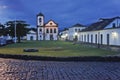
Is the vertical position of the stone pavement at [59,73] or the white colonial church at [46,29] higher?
the white colonial church at [46,29]

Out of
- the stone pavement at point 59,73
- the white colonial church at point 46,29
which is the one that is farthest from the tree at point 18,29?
the stone pavement at point 59,73

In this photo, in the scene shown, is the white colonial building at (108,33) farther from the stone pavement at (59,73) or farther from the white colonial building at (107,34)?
the stone pavement at (59,73)

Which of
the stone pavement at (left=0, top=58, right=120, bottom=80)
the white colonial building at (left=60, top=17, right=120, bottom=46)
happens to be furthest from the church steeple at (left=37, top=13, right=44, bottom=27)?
the stone pavement at (left=0, top=58, right=120, bottom=80)

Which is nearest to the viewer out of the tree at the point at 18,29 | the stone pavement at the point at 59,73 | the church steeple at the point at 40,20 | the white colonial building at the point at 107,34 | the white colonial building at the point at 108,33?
the stone pavement at the point at 59,73

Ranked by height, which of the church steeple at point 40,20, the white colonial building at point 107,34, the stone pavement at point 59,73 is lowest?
the stone pavement at point 59,73

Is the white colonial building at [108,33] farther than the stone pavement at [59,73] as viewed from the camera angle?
Yes

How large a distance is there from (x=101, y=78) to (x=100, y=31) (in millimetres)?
64433

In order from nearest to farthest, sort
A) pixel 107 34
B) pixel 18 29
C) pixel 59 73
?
pixel 59 73, pixel 107 34, pixel 18 29

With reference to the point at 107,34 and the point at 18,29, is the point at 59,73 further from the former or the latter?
the point at 18,29

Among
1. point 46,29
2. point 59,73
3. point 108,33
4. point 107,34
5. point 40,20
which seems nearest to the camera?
point 59,73

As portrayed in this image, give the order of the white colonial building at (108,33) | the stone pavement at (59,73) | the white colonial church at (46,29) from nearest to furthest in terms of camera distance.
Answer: the stone pavement at (59,73) → the white colonial building at (108,33) → the white colonial church at (46,29)

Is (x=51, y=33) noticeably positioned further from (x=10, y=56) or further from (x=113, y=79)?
(x=113, y=79)

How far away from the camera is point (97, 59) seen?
2103 centimetres

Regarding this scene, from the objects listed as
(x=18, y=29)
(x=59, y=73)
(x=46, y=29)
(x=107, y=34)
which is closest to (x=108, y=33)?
(x=107, y=34)
